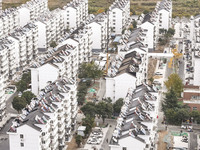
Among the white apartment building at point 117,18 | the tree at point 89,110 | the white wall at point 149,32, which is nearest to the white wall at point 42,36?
the white apartment building at point 117,18

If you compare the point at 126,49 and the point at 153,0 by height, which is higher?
the point at 153,0

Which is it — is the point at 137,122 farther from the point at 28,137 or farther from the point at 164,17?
the point at 164,17

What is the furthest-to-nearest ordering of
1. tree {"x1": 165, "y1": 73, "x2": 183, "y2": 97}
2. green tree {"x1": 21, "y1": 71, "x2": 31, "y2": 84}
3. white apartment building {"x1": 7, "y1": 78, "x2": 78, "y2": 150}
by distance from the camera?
green tree {"x1": 21, "y1": 71, "x2": 31, "y2": 84} < tree {"x1": 165, "y1": 73, "x2": 183, "y2": 97} < white apartment building {"x1": 7, "y1": 78, "x2": 78, "y2": 150}

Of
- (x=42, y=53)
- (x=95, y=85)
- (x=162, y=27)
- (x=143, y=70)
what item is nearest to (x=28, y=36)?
(x=42, y=53)

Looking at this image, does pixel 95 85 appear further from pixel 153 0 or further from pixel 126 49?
pixel 153 0

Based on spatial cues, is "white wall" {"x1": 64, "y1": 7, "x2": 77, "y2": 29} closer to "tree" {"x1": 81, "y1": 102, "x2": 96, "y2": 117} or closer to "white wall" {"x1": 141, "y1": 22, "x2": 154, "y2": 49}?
"white wall" {"x1": 141, "y1": 22, "x2": 154, "y2": 49}

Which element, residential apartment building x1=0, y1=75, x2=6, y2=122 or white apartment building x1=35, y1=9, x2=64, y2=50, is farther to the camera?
white apartment building x1=35, y1=9, x2=64, y2=50

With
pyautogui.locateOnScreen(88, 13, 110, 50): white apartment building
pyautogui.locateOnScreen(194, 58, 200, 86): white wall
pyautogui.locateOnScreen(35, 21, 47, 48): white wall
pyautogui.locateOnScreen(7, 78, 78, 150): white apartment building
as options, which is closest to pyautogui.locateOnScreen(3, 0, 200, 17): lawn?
pyautogui.locateOnScreen(88, 13, 110, 50): white apartment building

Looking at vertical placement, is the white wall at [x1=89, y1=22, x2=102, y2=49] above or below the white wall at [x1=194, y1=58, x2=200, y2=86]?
above
